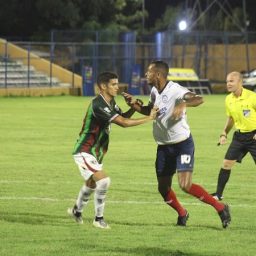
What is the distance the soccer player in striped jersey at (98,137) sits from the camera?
35.8 ft

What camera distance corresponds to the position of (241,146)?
1407 cm

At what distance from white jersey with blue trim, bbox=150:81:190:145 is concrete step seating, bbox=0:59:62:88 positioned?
3616 centimetres

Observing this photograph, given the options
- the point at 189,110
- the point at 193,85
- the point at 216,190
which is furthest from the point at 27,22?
the point at 216,190

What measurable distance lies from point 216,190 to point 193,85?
125 feet

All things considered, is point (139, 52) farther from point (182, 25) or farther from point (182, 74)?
point (182, 74)

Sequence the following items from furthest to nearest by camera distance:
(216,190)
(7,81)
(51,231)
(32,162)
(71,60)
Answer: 1. (71,60)
2. (7,81)
3. (32,162)
4. (216,190)
5. (51,231)

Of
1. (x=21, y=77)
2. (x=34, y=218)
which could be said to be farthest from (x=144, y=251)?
(x=21, y=77)

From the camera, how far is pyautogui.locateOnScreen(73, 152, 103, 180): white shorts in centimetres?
1104

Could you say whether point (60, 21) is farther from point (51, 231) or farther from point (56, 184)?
point (51, 231)

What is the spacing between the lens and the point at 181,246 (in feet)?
32.2

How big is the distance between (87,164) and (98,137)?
1.20 feet

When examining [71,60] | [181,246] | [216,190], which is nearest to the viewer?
[181,246]

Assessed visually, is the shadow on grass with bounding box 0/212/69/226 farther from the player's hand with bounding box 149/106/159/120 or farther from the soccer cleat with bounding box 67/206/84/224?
the player's hand with bounding box 149/106/159/120

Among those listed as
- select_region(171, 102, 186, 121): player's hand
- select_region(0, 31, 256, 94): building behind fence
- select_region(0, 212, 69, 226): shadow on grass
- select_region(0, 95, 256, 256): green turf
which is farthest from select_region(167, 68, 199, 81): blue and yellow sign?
select_region(171, 102, 186, 121): player's hand
